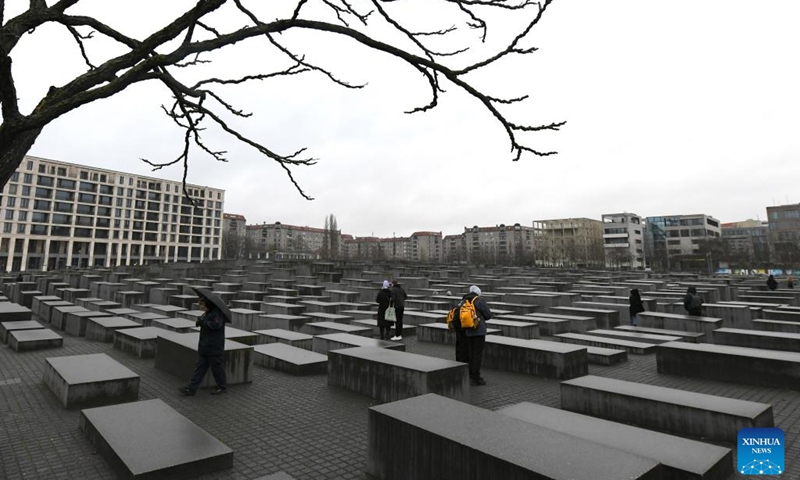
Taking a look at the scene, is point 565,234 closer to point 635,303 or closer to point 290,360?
point 635,303

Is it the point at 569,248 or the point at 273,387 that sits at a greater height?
the point at 569,248

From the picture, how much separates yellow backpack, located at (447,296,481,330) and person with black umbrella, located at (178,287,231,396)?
4162 millimetres

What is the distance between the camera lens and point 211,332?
22.4 ft

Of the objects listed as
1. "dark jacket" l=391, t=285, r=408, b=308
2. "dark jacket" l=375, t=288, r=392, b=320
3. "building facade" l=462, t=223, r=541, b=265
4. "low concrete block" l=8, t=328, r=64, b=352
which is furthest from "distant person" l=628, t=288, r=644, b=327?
"building facade" l=462, t=223, r=541, b=265

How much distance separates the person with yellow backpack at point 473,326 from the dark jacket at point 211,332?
424 centimetres

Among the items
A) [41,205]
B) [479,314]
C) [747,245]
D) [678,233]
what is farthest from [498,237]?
[479,314]

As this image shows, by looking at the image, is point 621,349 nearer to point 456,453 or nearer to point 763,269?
point 456,453

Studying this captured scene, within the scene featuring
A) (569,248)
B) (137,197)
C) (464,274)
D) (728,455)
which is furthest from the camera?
(569,248)

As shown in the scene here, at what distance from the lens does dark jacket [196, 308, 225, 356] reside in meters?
6.72

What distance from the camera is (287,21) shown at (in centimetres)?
358

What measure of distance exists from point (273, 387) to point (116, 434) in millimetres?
3275

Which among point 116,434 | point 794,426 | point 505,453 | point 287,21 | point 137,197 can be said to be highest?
point 137,197

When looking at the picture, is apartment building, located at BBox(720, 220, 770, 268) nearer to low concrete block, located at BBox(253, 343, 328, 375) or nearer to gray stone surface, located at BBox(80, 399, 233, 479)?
low concrete block, located at BBox(253, 343, 328, 375)

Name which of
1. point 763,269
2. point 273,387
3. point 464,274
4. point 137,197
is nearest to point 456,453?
point 273,387
